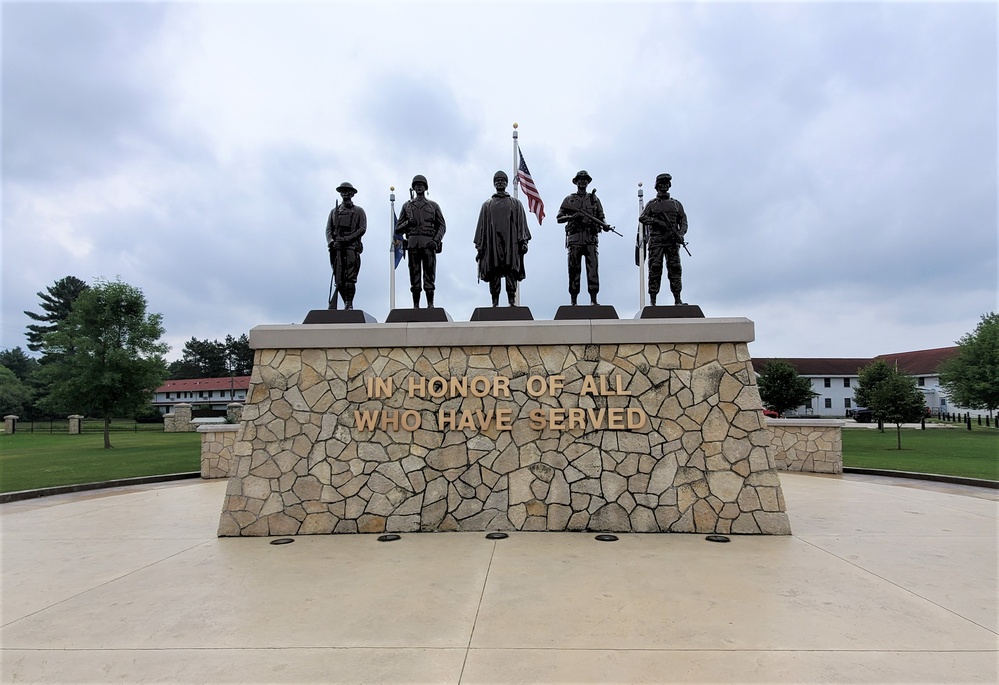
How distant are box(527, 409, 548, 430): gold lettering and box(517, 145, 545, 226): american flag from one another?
590 cm

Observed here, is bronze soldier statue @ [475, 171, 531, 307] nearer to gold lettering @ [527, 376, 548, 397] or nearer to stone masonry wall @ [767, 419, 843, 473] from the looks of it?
gold lettering @ [527, 376, 548, 397]

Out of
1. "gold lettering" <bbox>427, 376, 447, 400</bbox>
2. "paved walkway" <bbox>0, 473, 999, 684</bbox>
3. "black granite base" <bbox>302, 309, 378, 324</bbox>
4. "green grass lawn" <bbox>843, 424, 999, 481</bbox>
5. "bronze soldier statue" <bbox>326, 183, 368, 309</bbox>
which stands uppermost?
"bronze soldier statue" <bbox>326, 183, 368, 309</bbox>

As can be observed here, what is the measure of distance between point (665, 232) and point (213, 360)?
79.6 meters

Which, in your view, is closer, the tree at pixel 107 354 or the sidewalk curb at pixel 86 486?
the sidewalk curb at pixel 86 486

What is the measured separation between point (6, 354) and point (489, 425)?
89917mm

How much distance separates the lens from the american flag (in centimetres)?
1110

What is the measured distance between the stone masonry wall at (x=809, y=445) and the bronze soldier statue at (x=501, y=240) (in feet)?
26.0

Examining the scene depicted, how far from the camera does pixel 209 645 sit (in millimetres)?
3340

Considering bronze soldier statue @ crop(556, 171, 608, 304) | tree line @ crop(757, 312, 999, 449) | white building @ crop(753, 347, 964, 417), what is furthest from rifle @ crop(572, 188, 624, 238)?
white building @ crop(753, 347, 964, 417)

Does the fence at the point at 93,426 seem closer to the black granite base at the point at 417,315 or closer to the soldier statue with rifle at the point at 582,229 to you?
the black granite base at the point at 417,315

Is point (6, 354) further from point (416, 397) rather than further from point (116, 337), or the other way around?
point (416, 397)

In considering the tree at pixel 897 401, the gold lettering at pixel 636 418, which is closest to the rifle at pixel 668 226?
the gold lettering at pixel 636 418

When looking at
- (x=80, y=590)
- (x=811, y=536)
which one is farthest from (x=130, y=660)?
(x=811, y=536)

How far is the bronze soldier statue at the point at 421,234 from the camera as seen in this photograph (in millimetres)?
7535
